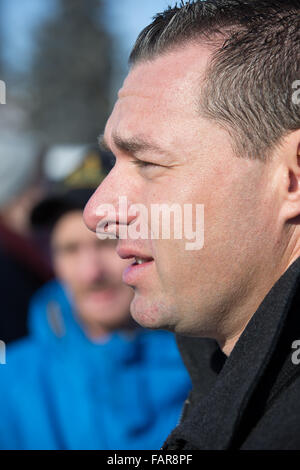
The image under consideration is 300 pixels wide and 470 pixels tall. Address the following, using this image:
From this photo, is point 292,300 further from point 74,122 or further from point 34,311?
point 74,122

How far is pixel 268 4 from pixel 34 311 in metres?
2.53

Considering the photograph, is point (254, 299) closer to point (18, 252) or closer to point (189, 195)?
point (189, 195)

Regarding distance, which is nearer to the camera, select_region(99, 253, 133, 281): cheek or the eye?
the eye

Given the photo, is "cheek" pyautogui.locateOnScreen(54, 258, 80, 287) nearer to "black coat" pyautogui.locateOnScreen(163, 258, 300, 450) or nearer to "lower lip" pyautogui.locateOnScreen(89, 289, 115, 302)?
"lower lip" pyautogui.locateOnScreen(89, 289, 115, 302)

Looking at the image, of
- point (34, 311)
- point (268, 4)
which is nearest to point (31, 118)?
point (34, 311)

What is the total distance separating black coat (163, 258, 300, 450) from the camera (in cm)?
144

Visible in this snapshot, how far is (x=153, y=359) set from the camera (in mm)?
3484

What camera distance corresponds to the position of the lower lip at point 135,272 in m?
1.84

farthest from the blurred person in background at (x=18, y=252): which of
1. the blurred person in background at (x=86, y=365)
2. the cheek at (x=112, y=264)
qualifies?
the cheek at (x=112, y=264)

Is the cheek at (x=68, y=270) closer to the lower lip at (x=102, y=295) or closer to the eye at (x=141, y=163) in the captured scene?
the lower lip at (x=102, y=295)

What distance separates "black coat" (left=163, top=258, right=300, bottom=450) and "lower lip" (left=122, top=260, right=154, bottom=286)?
1.24 ft

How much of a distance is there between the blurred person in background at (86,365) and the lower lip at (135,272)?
1555 mm

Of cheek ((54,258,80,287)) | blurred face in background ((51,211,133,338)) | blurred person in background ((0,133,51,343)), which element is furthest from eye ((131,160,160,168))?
blurred person in background ((0,133,51,343))

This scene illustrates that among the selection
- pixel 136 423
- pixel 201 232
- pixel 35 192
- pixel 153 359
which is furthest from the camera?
pixel 35 192
